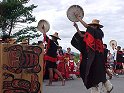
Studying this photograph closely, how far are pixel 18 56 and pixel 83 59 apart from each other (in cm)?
168

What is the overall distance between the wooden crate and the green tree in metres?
30.8

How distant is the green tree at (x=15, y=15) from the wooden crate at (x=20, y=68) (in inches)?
1213

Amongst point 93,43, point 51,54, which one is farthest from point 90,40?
point 51,54

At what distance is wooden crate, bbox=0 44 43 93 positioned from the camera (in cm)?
927

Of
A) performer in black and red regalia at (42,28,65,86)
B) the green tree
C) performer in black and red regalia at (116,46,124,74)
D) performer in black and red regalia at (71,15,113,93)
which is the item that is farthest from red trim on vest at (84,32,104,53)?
the green tree

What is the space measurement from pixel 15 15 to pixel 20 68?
31885 mm

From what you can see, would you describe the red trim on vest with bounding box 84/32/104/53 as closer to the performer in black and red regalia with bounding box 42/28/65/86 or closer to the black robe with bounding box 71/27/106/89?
the black robe with bounding box 71/27/106/89

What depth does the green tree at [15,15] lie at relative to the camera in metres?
40.5

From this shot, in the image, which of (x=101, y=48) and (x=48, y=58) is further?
(x=48, y=58)

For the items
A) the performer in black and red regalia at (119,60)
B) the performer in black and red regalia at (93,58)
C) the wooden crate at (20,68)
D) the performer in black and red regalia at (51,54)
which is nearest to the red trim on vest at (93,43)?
the performer in black and red regalia at (93,58)

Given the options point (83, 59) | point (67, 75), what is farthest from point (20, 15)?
point (83, 59)

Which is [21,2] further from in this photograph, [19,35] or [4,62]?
[4,62]

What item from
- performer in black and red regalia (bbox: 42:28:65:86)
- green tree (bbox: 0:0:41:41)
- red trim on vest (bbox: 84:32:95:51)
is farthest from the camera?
green tree (bbox: 0:0:41:41)

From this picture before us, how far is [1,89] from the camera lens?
30.6 feet
